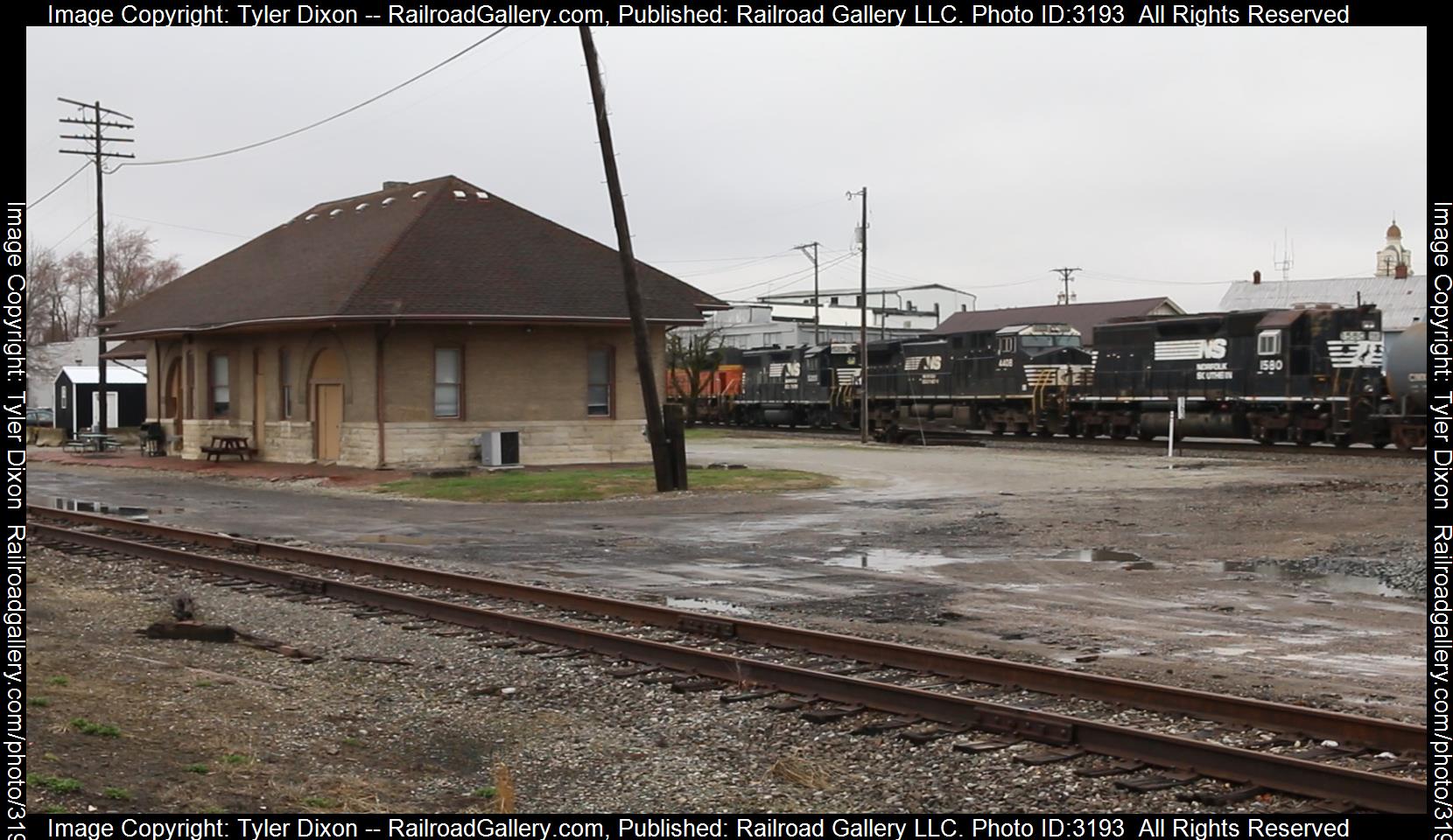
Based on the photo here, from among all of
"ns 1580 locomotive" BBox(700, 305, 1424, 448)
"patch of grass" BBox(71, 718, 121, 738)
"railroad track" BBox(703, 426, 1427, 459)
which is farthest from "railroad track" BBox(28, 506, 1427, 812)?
"ns 1580 locomotive" BBox(700, 305, 1424, 448)

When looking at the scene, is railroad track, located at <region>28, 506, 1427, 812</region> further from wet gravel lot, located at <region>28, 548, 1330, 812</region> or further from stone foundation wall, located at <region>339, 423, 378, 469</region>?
stone foundation wall, located at <region>339, 423, 378, 469</region>

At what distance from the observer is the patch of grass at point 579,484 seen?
2445 cm

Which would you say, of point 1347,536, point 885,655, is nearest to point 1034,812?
point 885,655

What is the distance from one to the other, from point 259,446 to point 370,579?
22.0 m

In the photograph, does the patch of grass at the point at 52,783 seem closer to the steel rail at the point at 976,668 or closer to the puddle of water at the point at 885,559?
the steel rail at the point at 976,668

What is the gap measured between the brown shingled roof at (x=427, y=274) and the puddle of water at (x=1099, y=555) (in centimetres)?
1651

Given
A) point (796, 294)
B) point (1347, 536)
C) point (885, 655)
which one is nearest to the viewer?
point (885, 655)

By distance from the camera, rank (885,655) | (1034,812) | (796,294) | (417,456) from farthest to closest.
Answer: (796,294), (417,456), (885,655), (1034,812)

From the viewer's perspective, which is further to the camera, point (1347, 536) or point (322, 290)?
point (322, 290)

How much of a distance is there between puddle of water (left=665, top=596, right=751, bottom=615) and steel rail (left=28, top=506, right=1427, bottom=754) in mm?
592

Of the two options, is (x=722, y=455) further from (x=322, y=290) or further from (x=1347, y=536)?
(x=1347, y=536)

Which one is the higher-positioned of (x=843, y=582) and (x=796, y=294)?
(x=796, y=294)

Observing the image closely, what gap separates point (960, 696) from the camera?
8.11 meters

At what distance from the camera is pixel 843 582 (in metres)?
13.9
